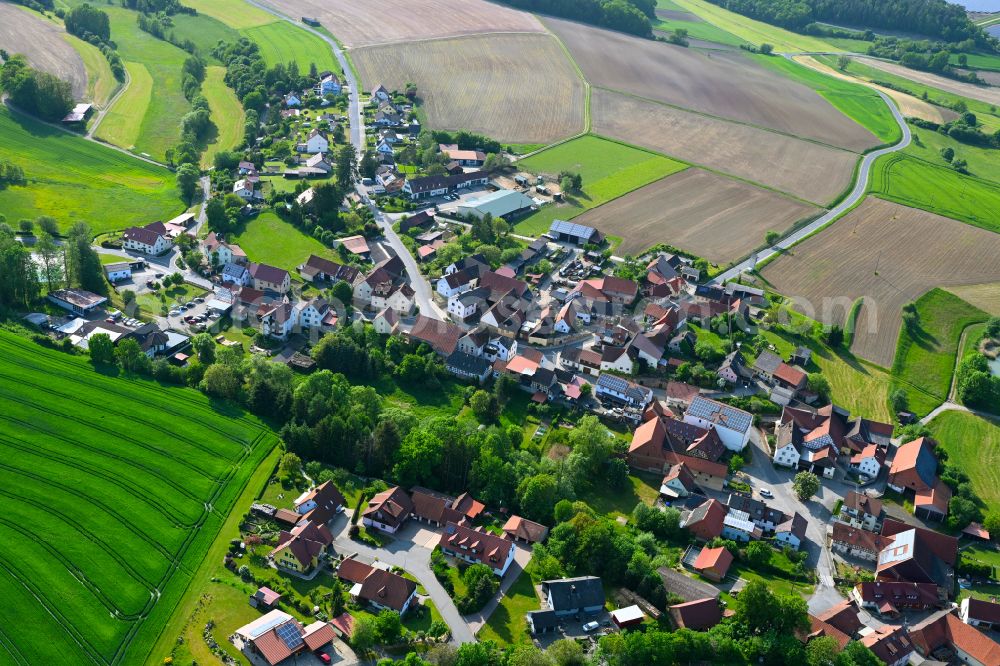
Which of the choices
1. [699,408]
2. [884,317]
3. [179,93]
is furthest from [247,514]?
[179,93]

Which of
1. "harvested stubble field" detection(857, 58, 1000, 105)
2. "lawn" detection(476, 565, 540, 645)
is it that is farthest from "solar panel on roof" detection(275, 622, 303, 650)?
"harvested stubble field" detection(857, 58, 1000, 105)

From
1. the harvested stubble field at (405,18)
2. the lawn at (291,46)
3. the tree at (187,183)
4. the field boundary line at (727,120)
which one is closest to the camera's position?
the tree at (187,183)

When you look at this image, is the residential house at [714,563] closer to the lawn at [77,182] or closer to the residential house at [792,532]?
the residential house at [792,532]

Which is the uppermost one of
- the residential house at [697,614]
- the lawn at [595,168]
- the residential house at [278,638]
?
the lawn at [595,168]

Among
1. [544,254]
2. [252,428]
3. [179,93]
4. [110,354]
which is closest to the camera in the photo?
[252,428]

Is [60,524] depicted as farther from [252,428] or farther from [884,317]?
[884,317]

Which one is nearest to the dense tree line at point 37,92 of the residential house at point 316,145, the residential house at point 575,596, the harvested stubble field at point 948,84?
the residential house at point 316,145
